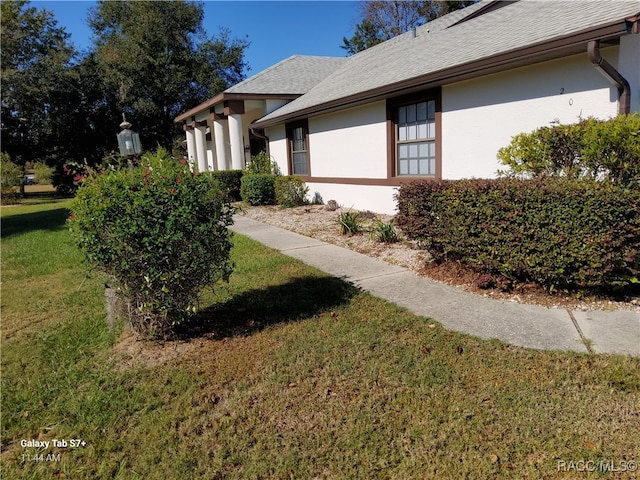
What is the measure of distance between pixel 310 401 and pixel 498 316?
2310 millimetres

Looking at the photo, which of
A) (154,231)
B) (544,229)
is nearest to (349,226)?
(544,229)

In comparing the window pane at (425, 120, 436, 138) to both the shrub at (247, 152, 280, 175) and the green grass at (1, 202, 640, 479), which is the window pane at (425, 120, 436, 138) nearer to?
the green grass at (1, 202, 640, 479)

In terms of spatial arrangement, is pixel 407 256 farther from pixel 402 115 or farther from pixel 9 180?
pixel 9 180

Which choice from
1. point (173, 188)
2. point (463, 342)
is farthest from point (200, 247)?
point (463, 342)

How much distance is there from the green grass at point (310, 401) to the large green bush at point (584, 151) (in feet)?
6.87

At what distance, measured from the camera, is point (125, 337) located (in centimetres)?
420

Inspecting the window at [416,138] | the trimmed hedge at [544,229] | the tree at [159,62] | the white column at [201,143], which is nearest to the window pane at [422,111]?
the window at [416,138]

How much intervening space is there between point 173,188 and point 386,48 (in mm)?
12768

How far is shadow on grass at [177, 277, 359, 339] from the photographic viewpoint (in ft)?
14.2

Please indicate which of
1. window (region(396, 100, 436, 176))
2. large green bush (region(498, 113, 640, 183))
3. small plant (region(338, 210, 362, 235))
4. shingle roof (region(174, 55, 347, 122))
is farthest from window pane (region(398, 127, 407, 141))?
shingle roof (region(174, 55, 347, 122))

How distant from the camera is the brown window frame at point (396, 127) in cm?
855

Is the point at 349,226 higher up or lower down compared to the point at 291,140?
lower down

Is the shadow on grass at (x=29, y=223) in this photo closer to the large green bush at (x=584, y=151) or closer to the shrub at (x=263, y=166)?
the shrub at (x=263, y=166)

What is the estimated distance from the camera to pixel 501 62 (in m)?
6.71
